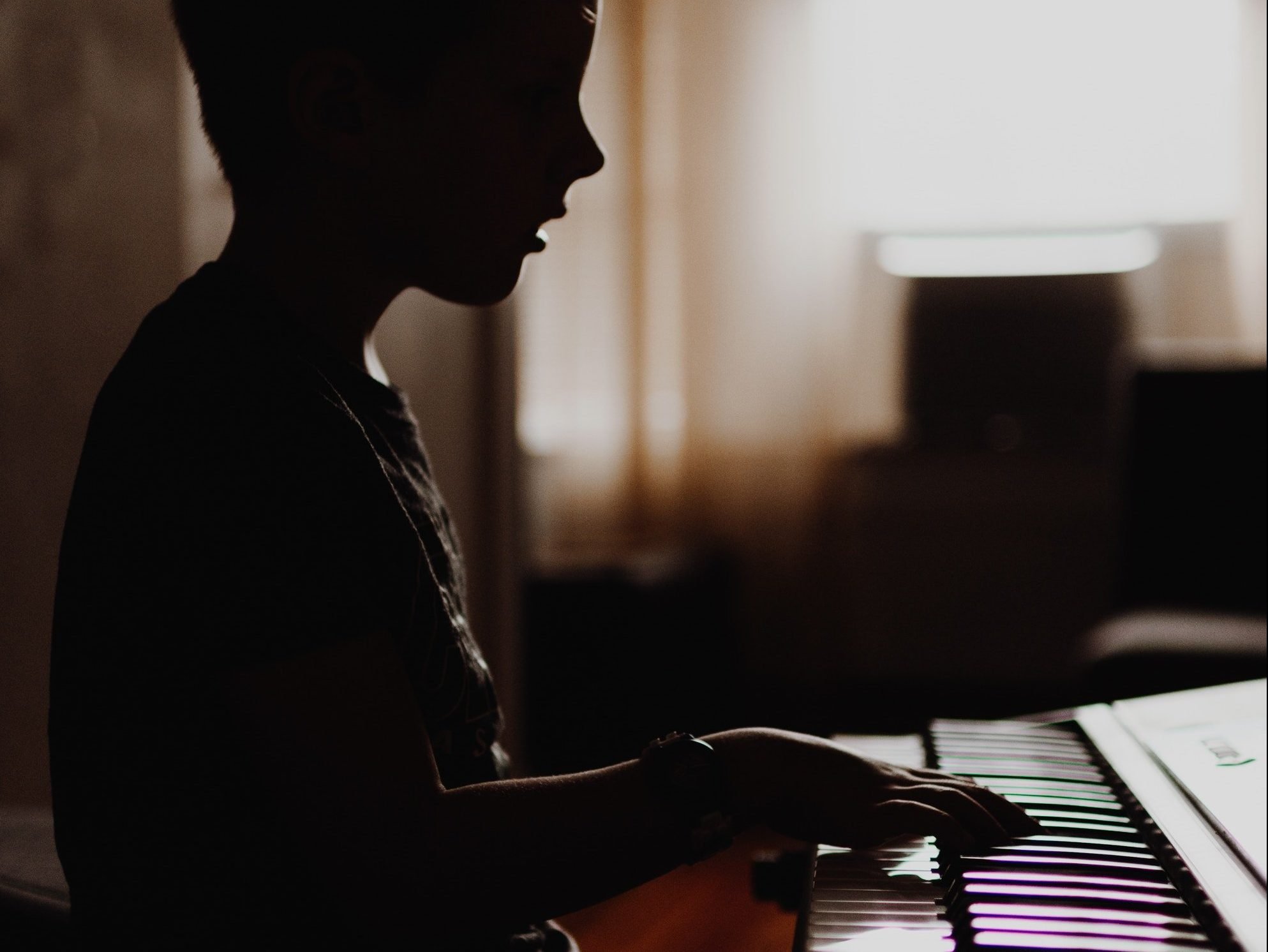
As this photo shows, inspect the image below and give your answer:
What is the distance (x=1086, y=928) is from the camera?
0.57m

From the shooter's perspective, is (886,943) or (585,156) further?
(585,156)

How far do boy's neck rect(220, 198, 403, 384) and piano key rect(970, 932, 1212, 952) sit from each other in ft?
1.76

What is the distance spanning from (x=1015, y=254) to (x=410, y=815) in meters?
4.04

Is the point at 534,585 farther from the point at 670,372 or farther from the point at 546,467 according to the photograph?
the point at 670,372

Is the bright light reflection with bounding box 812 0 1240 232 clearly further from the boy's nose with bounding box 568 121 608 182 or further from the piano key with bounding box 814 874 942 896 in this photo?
the piano key with bounding box 814 874 942 896

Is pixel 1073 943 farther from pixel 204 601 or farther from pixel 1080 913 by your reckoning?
pixel 204 601

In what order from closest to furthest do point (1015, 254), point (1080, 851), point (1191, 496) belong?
point (1080, 851)
point (1191, 496)
point (1015, 254)

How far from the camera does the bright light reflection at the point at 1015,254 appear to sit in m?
4.13

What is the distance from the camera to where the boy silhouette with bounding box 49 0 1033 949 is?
1.92ft

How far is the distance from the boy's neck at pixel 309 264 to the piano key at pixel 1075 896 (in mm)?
519

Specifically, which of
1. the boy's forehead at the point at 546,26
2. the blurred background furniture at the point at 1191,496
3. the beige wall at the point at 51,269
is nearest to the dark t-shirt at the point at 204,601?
the boy's forehead at the point at 546,26

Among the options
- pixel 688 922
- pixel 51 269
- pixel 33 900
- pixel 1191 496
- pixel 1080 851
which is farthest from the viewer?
pixel 1191 496

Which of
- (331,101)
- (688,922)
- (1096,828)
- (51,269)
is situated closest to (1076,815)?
(1096,828)

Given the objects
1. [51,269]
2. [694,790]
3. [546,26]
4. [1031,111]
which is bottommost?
[694,790]
